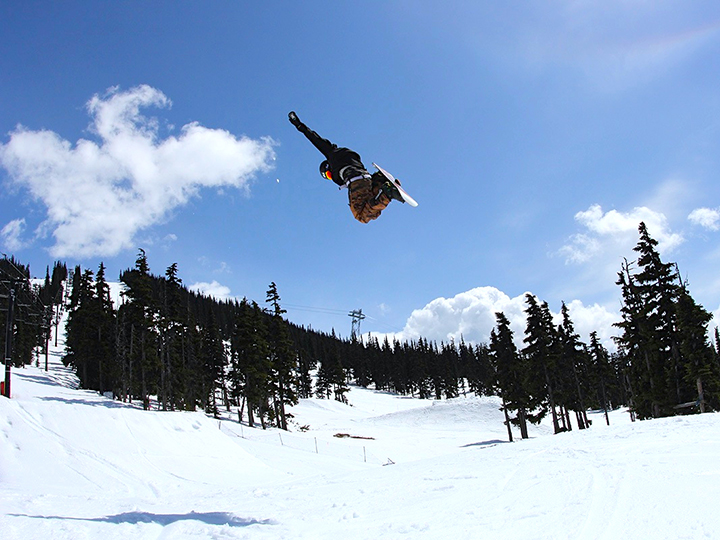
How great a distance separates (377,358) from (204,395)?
258ft

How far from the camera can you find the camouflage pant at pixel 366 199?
10.9 m

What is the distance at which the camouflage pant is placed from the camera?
10930 millimetres

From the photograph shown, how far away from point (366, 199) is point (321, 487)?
27.6ft

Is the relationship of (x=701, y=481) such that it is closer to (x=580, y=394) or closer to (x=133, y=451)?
(x=133, y=451)

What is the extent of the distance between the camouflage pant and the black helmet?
0.85m

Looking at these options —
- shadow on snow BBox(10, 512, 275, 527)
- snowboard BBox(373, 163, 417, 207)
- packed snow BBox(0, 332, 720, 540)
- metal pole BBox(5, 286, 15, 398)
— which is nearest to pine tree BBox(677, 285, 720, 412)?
packed snow BBox(0, 332, 720, 540)

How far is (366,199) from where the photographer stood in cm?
1109

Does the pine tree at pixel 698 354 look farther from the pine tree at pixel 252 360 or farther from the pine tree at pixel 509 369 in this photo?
the pine tree at pixel 252 360

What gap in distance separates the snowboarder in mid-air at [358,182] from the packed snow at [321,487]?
6.69 m

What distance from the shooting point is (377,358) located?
12412cm

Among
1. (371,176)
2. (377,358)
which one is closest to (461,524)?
(371,176)

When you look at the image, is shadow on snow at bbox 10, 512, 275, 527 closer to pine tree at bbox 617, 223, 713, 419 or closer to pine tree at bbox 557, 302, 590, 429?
pine tree at bbox 617, 223, 713, 419

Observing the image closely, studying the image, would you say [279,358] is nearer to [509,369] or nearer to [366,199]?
[509,369]

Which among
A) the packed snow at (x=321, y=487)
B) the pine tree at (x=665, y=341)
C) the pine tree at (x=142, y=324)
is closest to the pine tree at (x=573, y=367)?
the pine tree at (x=665, y=341)
